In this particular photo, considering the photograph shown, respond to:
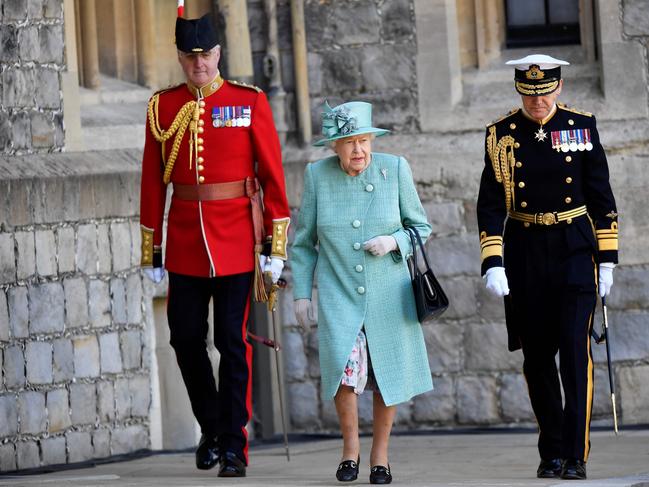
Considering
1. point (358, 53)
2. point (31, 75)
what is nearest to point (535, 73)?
point (358, 53)

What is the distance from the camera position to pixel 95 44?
9.34 metres

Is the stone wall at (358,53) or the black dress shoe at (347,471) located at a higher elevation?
the stone wall at (358,53)

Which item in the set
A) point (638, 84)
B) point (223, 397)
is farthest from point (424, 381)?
point (638, 84)

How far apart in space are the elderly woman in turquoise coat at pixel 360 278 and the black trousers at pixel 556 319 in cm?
41

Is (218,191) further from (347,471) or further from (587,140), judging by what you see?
(587,140)

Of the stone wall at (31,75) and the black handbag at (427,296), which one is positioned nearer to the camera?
the black handbag at (427,296)

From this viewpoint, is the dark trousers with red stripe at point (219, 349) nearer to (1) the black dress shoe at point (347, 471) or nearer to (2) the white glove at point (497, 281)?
(1) the black dress shoe at point (347, 471)

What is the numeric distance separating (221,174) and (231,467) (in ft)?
3.99

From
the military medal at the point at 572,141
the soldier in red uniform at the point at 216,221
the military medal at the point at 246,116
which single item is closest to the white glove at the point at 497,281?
the military medal at the point at 572,141

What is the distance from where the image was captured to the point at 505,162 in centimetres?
696

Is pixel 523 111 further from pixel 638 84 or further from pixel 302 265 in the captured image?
pixel 638 84

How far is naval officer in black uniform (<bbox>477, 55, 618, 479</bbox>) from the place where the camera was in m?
6.82

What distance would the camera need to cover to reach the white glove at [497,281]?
6844 millimetres

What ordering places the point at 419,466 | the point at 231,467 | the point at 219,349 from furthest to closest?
the point at 419,466 < the point at 219,349 < the point at 231,467
